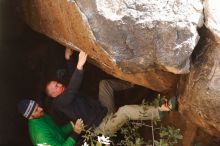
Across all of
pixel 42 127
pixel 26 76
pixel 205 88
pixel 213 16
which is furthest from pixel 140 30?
pixel 26 76

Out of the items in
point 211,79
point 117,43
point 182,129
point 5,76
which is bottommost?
point 182,129

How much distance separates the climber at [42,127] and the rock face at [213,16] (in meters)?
1.83

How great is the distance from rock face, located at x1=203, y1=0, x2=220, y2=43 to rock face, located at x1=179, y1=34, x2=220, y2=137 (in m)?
0.12

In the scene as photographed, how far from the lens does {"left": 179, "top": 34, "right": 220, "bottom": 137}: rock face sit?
414 cm

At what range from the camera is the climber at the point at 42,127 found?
487cm

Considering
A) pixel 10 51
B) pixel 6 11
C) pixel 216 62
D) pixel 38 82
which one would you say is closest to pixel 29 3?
pixel 6 11

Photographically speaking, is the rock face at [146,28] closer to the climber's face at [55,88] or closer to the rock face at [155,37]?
the rock face at [155,37]

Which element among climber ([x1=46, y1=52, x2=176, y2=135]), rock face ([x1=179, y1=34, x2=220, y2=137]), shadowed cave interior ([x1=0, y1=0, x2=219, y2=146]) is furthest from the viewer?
shadowed cave interior ([x1=0, y1=0, x2=219, y2=146])

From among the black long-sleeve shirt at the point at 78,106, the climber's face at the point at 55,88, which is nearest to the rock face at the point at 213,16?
the black long-sleeve shirt at the point at 78,106

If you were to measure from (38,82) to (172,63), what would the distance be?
7.98 ft

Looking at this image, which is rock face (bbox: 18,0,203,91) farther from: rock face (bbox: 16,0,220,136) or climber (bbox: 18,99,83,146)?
climber (bbox: 18,99,83,146)

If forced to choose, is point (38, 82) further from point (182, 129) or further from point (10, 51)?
point (182, 129)

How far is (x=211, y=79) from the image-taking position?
13.6 ft

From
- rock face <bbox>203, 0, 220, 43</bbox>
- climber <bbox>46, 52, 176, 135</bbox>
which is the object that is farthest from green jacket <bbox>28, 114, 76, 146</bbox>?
rock face <bbox>203, 0, 220, 43</bbox>
